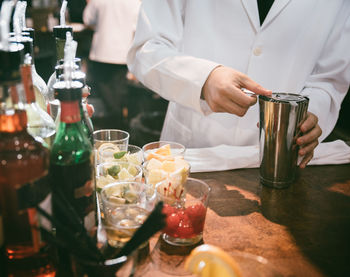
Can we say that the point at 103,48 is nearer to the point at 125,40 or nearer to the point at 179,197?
the point at 125,40

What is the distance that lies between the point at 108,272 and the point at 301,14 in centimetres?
152

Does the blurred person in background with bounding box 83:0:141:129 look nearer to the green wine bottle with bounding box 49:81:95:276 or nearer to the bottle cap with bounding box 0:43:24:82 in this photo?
the green wine bottle with bounding box 49:81:95:276

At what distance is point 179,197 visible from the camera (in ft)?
3.44

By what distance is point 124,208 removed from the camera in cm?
89

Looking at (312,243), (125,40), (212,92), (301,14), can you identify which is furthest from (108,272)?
(125,40)

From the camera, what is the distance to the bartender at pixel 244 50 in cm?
163

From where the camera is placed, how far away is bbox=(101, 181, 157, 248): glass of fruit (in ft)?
2.75

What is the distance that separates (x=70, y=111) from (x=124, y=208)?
28 centimetres

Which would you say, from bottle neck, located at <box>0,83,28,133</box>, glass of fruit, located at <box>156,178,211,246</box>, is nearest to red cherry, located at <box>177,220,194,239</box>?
glass of fruit, located at <box>156,178,211,246</box>

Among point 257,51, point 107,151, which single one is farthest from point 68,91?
point 257,51

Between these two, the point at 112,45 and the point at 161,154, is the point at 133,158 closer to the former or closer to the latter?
the point at 161,154

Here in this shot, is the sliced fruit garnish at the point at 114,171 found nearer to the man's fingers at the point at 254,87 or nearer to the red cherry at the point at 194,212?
the red cherry at the point at 194,212

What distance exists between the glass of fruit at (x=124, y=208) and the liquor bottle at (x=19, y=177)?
16cm

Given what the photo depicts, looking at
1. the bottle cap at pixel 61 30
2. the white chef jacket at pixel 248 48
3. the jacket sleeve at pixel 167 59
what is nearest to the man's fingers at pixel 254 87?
the jacket sleeve at pixel 167 59
